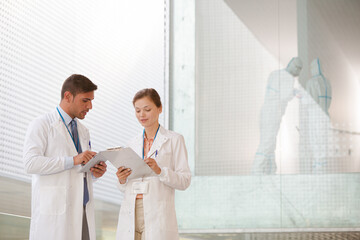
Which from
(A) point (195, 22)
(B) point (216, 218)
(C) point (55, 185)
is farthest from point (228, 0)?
(C) point (55, 185)

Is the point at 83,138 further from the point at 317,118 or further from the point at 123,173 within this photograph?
the point at 317,118

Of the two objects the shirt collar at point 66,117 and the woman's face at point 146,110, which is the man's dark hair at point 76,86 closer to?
the shirt collar at point 66,117

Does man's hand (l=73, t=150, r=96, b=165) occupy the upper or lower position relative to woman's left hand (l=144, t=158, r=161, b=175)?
upper

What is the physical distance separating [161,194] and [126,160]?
0.93 feet

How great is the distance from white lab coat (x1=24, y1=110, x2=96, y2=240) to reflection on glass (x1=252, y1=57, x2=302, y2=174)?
2.90 metres

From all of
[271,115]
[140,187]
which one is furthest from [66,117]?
[271,115]

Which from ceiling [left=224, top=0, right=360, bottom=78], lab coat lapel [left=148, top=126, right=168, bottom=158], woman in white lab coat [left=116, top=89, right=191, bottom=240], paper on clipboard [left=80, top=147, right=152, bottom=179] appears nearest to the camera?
paper on clipboard [left=80, top=147, right=152, bottom=179]

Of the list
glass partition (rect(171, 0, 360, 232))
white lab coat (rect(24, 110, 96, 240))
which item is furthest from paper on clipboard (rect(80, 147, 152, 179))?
glass partition (rect(171, 0, 360, 232))

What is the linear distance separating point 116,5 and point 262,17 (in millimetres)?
1591

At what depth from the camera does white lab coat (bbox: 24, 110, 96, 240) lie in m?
2.86

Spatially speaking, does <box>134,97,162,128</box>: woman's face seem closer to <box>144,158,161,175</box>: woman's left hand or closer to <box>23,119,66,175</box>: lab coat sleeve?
<box>144,158,161,175</box>: woman's left hand

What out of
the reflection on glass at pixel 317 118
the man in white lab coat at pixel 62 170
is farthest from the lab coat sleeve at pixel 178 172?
the reflection on glass at pixel 317 118

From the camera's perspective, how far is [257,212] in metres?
5.54

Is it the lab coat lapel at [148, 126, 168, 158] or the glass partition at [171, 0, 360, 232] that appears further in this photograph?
the glass partition at [171, 0, 360, 232]
